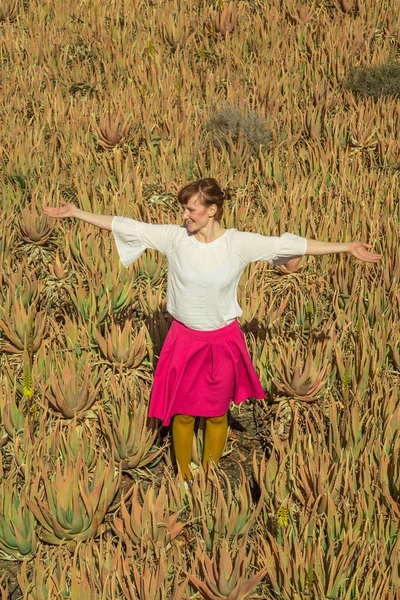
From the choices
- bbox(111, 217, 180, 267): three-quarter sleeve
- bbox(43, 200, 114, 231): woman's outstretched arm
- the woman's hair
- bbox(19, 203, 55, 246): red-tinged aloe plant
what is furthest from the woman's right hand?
bbox(19, 203, 55, 246): red-tinged aloe plant

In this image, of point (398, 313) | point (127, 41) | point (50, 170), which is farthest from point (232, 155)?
point (127, 41)

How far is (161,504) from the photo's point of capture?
301 cm

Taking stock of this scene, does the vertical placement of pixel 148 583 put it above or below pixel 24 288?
below

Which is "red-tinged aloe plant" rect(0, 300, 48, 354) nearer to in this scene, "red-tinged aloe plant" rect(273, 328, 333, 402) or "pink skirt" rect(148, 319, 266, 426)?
"pink skirt" rect(148, 319, 266, 426)

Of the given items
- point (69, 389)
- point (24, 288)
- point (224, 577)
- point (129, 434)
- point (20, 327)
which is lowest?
point (224, 577)

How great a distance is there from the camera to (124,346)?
13.5ft

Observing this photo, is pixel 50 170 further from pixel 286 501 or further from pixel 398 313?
pixel 286 501

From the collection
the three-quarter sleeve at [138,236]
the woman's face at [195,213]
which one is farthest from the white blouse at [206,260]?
the woman's face at [195,213]

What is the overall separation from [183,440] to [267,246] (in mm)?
887

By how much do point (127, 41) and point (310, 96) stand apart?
2321mm

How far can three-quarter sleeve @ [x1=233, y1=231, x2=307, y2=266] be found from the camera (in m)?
3.24

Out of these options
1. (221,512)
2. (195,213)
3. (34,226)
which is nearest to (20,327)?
(34,226)

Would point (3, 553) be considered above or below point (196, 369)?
below

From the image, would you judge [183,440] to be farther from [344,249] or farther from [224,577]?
[344,249]
